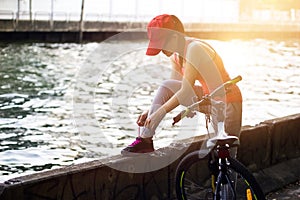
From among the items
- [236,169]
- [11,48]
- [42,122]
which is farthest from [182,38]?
[11,48]

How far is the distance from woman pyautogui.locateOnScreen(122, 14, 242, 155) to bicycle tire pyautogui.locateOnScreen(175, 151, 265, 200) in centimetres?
44

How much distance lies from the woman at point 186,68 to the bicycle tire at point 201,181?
440mm

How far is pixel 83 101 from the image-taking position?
21.4 metres

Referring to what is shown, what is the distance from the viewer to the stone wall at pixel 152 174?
5387mm

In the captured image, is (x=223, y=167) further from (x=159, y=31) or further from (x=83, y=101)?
(x=83, y=101)

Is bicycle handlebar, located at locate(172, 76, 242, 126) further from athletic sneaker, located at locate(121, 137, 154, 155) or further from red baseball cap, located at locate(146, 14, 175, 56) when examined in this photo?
athletic sneaker, located at locate(121, 137, 154, 155)

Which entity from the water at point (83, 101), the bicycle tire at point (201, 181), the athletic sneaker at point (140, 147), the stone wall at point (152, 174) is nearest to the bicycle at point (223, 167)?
the bicycle tire at point (201, 181)

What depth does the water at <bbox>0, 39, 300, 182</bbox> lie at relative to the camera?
13.4 metres

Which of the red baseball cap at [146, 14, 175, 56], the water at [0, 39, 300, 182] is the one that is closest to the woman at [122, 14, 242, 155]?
the red baseball cap at [146, 14, 175, 56]

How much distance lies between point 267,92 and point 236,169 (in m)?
21.2

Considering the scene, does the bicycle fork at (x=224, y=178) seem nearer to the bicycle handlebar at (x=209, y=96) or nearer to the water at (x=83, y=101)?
the bicycle handlebar at (x=209, y=96)

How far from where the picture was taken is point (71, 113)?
742 inches

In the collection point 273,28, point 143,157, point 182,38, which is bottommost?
point 273,28

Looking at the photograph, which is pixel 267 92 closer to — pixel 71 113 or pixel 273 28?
pixel 71 113
